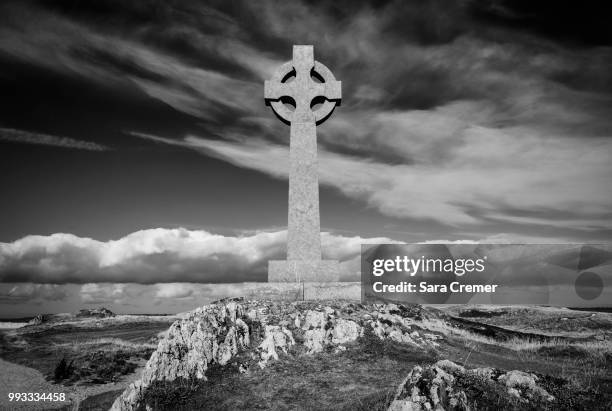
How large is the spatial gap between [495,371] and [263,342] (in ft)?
19.1

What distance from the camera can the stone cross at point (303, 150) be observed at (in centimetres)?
1410

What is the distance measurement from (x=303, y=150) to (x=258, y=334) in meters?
7.40

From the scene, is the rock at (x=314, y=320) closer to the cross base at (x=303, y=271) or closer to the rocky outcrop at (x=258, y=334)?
the rocky outcrop at (x=258, y=334)

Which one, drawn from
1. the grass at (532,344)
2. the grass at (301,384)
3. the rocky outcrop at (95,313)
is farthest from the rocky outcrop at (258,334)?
the rocky outcrop at (95,313)

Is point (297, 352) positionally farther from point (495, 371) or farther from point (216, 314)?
point (495, 371)

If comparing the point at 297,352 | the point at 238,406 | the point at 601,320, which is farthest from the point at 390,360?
the point at 601,320

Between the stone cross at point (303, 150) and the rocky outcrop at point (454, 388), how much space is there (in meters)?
7.73

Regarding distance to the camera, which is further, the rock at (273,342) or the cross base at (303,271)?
the cross base at (303,271)

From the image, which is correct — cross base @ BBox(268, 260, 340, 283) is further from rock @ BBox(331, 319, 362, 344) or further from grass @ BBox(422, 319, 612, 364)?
grass @ BBox(422, 319, 612, 364)

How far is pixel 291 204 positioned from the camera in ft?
48.7

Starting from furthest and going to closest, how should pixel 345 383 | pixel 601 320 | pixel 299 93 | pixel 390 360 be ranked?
pixel 601 320 < pixel 299 93 < pixel 390 360 < pixel 345 383

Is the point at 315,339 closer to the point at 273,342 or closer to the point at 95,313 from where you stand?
the point at 273,342

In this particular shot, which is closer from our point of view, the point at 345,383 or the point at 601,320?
the point at 345,383

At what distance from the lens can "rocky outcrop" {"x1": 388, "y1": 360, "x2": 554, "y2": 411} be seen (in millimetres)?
5812
